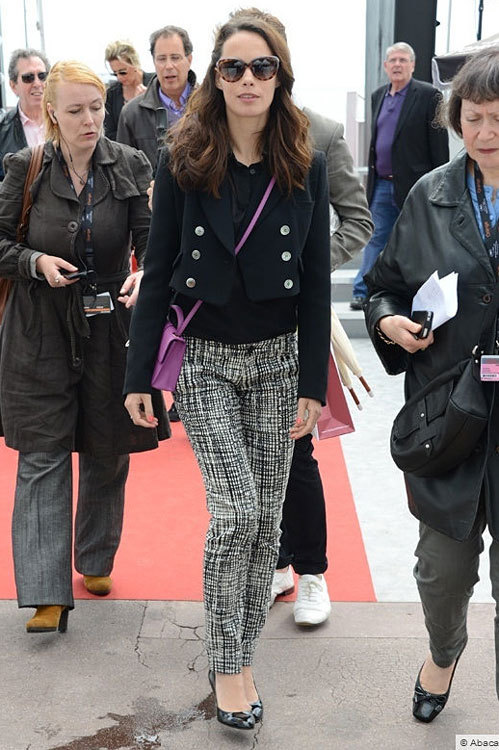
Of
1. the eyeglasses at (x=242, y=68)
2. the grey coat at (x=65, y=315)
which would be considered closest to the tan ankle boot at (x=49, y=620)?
the grey coat at (x=65, y=315)

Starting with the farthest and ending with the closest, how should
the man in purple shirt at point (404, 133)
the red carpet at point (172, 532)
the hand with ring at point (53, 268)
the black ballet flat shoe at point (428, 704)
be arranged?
1. the man in purple shirt at point (404, 133)
2. the red carpet at point (172, 532)
3. the hand with ring at point (53, 268)
4. the black ballet flat shoe at point (428, 704)

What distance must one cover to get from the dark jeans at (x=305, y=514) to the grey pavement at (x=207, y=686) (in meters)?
0.21

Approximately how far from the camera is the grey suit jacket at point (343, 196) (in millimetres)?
3549

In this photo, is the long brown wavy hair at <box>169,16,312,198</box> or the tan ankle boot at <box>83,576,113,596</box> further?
the tan ankle boot at <box>83,576,113,596</box>

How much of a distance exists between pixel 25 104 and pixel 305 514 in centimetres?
361

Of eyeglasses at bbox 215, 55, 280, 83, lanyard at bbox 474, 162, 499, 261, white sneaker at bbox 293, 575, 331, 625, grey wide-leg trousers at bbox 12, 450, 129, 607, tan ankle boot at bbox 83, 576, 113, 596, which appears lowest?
tan ankle boot at bbox 83, 576, 113, 596

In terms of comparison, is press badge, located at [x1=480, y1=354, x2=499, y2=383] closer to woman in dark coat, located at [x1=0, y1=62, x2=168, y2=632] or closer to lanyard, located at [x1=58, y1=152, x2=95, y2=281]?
woman in dark coat, located at [x1=0, y1=62, x2=168, y2=632]

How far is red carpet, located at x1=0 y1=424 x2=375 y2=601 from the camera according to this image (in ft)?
13.0

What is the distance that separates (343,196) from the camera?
11.8 ft

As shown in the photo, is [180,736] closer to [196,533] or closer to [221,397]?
[221,397]

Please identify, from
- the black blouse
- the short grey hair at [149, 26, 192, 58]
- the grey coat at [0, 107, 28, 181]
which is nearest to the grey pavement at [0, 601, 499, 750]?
the black blouse

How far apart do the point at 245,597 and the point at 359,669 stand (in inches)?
20.0

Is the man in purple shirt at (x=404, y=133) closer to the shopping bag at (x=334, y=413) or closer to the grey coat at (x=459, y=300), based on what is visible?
the shopping bag at (x=334, y=413)

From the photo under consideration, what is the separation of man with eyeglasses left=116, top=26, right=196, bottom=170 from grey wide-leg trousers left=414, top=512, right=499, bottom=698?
331cm
